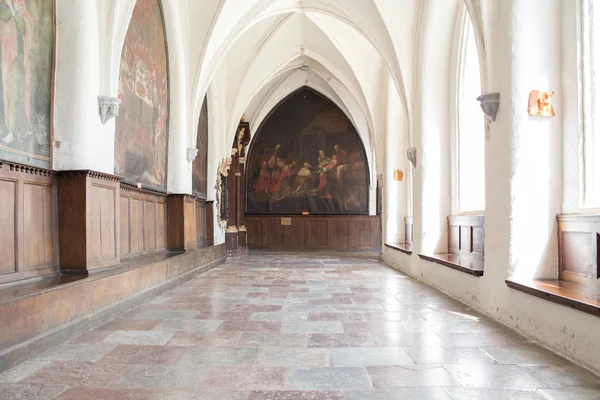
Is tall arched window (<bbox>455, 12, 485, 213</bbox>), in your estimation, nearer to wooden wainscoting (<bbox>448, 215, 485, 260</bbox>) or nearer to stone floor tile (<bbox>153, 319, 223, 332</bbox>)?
wooden wainscoting (<bbox>448, 215, 485, 260</bbox>)

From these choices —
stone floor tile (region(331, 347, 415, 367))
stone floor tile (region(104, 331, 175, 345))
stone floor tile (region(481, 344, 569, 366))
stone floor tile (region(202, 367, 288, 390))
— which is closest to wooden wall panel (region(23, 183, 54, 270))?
stone floor tile (region(104, 331, 175, 345))

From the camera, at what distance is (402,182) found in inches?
518

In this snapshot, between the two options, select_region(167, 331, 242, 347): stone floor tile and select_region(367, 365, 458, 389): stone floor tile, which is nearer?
select_region(367, 365, 458, 389): stone floor tile

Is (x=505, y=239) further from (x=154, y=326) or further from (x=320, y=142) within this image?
(x=320, y=142)

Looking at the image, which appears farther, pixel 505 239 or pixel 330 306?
pixel 330 306

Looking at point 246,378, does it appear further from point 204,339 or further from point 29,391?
point 29,391

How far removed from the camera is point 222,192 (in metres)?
14.8

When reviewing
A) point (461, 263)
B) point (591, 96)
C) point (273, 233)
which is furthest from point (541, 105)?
point (273, 233)

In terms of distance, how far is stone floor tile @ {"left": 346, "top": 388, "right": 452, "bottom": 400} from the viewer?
291 centimetres

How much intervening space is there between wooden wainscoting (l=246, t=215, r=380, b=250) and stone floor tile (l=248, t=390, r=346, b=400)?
16595mm

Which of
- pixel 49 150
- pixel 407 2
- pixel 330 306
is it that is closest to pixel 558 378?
pixel 330 306

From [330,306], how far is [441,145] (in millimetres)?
4131

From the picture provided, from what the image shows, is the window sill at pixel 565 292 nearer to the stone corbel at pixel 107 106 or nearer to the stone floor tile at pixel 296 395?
the stone floor tile at pixel 296 395

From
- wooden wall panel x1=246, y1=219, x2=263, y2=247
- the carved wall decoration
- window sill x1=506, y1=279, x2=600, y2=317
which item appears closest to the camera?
window sill x1=506, y1=279, x2=600, y2=317
